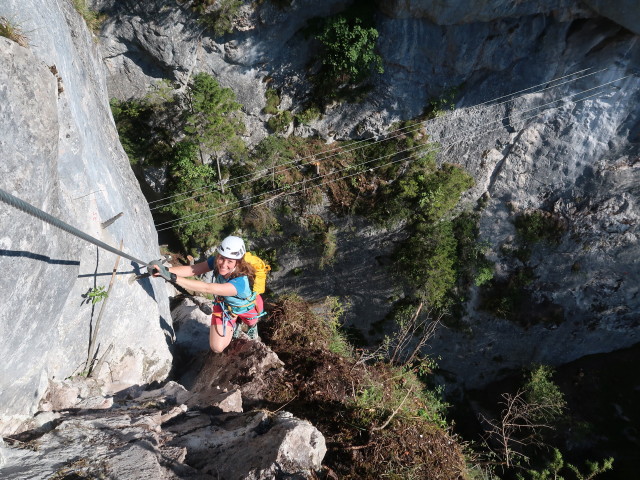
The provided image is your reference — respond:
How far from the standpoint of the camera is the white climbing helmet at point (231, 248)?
4613 millimetres

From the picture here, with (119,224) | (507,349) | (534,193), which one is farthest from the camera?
(507,349)

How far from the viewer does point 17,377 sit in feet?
10.6

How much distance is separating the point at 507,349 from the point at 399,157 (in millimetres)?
6782

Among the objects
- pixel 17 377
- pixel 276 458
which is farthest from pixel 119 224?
pixel 276 458

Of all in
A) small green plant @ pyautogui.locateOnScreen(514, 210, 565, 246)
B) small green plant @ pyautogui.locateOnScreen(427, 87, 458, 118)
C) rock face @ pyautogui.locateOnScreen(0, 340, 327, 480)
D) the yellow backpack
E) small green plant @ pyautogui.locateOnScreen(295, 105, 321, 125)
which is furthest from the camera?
small green plant @ pyautogui.locateOnScreen(514, 210, 565, 246)

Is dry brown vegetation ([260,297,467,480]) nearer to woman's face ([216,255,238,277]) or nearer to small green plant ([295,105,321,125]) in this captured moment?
woman's face ([216,255,238,277])

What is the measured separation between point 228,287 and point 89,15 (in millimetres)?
5967

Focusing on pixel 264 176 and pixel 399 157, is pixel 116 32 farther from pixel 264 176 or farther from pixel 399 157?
pixel 399 157

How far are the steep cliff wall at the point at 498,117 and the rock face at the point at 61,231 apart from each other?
3699 mm

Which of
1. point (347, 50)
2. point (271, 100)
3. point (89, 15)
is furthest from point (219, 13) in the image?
point (347, 50)

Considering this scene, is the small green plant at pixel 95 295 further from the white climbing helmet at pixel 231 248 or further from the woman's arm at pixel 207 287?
the white climbing helmet at pixel 231 248

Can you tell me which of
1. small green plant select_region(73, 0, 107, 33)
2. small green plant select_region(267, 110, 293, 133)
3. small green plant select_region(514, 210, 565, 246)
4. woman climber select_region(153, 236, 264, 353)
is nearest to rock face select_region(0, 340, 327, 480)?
woman climber select_region(153, 236, 264, 353)

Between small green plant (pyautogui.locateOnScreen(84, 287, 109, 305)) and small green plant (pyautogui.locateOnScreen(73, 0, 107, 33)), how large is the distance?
4.66m

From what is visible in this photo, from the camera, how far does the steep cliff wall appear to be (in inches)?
372
